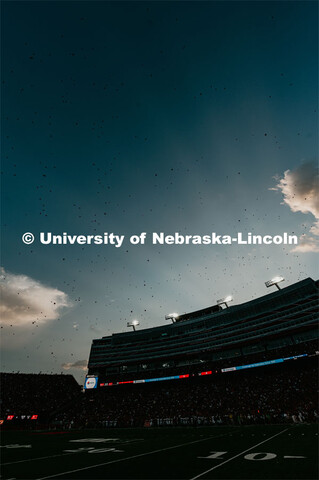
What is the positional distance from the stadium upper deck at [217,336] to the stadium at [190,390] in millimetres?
211

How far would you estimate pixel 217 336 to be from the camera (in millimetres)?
62188

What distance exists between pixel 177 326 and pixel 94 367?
26.8 m

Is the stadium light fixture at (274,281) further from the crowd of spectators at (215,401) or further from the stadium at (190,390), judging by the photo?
the crowd of spectators at (215,401)

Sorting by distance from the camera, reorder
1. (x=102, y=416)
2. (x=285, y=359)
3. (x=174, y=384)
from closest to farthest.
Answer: (x=285, y=359) < (x=102, y=416) < (x=174, y=384)

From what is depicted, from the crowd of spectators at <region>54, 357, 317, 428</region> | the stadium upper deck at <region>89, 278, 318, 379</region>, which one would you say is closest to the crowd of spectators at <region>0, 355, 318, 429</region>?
the crowd of spectators at <region>54, 357, 317, 428</region>

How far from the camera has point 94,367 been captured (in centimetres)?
7794

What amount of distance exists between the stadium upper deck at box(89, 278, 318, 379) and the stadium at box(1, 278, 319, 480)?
8.3 inches

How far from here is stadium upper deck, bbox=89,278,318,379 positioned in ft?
166

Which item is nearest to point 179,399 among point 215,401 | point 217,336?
point 215,401

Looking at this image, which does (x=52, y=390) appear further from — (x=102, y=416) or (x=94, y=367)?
(x=102, y=416)

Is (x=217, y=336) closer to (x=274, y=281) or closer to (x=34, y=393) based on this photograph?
(x=274, y=281)

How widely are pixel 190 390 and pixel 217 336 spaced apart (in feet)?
43.4

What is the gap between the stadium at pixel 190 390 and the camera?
59.4 ft

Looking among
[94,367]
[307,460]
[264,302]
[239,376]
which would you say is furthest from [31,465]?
[94,367]
